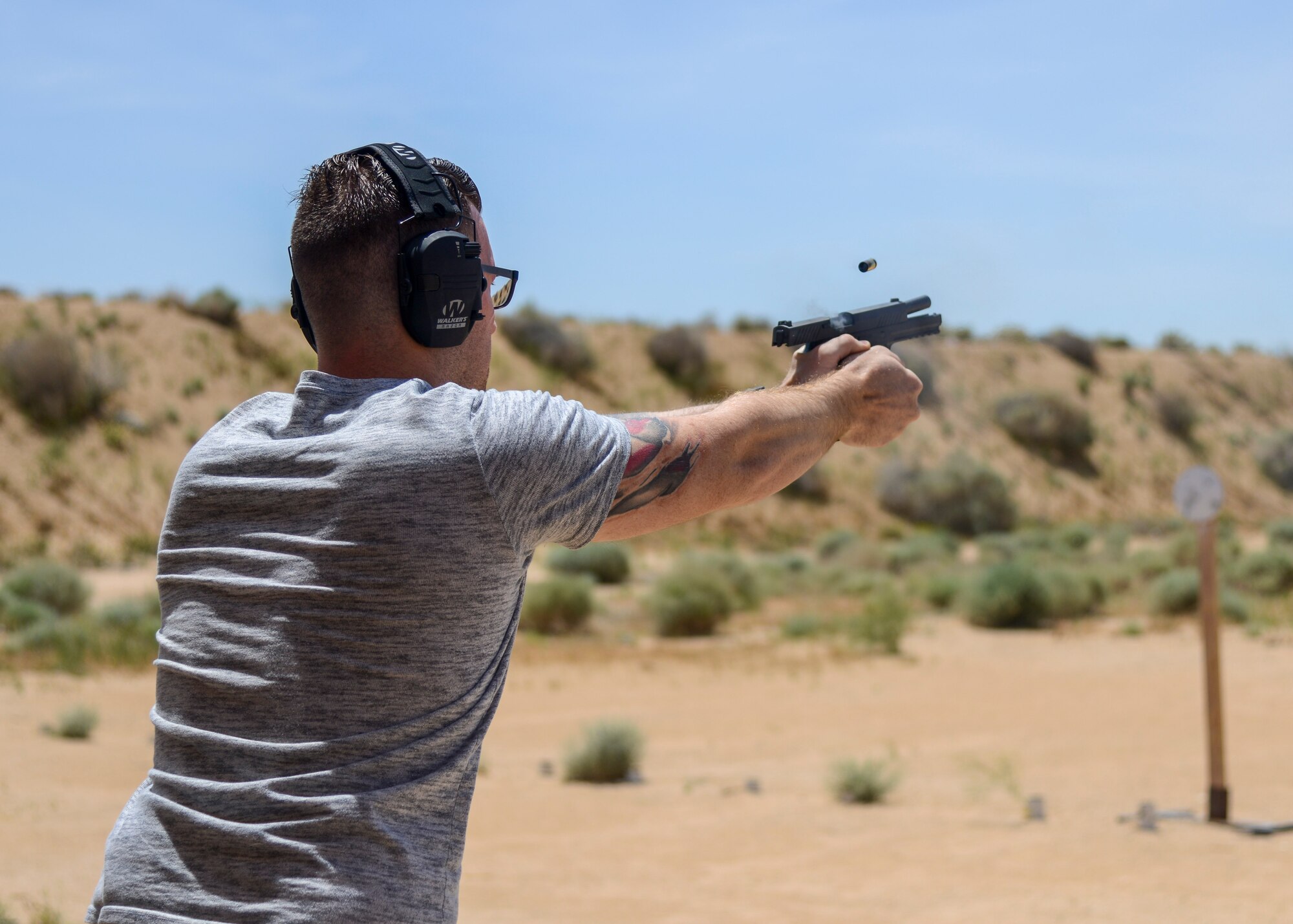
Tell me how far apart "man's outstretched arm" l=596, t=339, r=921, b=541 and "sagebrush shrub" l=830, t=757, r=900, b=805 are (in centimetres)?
800

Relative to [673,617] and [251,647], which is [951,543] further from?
[251,647]

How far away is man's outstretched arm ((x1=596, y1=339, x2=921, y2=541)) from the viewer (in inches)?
77.2

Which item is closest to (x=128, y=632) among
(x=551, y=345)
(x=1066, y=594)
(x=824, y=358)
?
(x=1066, y=594)

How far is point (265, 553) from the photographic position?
5.78 ft

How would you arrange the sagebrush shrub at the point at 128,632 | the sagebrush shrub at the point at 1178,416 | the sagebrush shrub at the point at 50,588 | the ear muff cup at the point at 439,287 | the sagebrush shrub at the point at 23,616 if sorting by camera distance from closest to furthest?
the ear muff cup at the point at 439,287, the sagebrush shrub at the point at 128,632, the sagebrush shrub at the point at 23,616, the sagebrush shrub at the point at 50,588, the sagebrush shrub at the point at 1178,416

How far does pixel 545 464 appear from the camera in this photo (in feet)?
5.77

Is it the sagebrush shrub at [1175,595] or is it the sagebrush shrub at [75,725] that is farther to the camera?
the sagebrush shrub at [1175,595]

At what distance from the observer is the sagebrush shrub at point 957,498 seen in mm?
45094

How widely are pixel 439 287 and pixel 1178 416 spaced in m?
66.3

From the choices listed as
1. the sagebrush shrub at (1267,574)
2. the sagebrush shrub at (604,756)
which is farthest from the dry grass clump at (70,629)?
the sagebrush shrub at (1267,574)

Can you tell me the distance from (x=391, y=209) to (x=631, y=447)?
19.6 inches

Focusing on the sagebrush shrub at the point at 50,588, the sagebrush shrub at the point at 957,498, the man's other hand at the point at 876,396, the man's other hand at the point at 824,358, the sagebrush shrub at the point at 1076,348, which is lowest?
the sagebrush shrub at the point at 50,588

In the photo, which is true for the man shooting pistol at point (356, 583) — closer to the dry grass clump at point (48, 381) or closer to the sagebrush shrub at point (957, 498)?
the dry grass clump at point (48, 381)

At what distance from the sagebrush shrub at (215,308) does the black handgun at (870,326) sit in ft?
157
